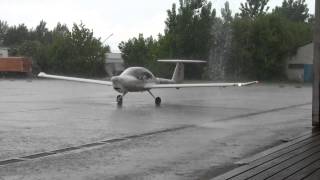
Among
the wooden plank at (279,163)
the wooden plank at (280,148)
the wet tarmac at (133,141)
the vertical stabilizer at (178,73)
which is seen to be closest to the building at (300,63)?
the vertical stabilizer at (178,73)

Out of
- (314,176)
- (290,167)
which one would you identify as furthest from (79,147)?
(314,176)

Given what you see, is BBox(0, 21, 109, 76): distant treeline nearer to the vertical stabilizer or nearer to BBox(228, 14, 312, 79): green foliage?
BBox(228, 14, 312, 79): green foliage

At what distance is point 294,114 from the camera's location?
19906 millimetres

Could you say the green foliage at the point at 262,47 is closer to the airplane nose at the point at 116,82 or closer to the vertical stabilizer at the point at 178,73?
the vertical stabilizer at the point at 178,73

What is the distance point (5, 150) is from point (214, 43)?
66646 millimetres

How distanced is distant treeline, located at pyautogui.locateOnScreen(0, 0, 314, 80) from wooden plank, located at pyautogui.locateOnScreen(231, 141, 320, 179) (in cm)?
5675

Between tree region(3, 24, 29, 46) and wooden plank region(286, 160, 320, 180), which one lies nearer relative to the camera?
wooden plank region(286, 160, 320, 180)

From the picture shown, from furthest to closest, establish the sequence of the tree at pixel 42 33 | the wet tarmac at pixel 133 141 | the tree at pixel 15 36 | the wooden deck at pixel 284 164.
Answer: the tree at pixel 42 33 → the tree at pixel 15 36 → the wet tarmac at pixel 133 141 → the wooden deck at pixel 284 164

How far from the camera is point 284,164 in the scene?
337 inches

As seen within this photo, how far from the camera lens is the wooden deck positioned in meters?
7.64

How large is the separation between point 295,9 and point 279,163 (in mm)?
121253

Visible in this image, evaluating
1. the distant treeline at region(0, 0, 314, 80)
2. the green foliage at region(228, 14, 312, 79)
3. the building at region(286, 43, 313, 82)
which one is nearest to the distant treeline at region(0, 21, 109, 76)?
the distant treeline at region(0, 0, 314, 80)

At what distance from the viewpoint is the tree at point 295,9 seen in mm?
123188

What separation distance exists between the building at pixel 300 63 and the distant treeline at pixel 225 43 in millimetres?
1161
